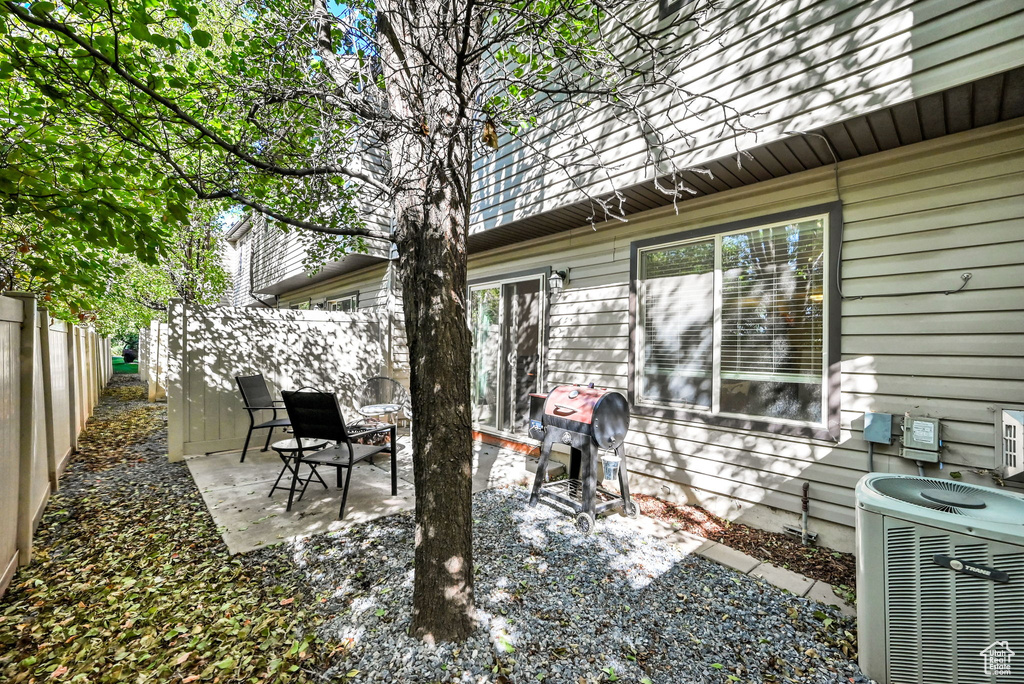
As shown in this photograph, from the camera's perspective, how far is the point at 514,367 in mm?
5703

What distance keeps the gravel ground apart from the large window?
4.57 ft

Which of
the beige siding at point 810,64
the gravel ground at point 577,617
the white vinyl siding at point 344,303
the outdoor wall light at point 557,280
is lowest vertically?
the gravel ground at point 577,617

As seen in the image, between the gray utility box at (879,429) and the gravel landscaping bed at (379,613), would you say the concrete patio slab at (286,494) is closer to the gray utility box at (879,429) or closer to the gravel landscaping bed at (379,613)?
the gravel landscaping bed at (379,613)

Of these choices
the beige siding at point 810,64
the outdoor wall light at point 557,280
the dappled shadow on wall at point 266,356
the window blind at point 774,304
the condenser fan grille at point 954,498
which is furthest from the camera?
the dappled shadow on wall at point 266,356

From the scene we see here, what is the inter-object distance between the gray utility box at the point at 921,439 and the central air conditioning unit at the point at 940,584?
2.64 ft

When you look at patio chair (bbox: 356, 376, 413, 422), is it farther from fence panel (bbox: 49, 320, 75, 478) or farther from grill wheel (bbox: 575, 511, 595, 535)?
grill wheel (bbox: 575, 511, 595, 535)

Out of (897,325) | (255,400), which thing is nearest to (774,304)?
(897,325)

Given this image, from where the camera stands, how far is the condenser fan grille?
1680mm

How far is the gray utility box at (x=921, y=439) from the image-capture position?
103 inches

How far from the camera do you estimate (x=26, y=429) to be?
105 inches

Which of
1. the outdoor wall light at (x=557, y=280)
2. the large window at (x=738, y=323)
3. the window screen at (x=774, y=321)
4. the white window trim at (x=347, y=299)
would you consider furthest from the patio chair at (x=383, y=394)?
the window screen at (x=774, y=321)

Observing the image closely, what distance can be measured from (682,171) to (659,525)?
2951 mm

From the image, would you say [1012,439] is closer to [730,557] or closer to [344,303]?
[730,557]

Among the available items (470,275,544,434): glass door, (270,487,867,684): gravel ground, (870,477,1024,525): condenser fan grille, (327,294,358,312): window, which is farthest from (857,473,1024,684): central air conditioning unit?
(327,294,358,312): window
